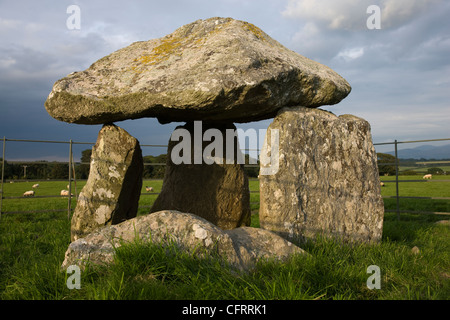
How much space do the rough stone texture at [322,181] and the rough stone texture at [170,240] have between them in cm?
99

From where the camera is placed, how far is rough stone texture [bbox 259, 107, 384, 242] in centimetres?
461

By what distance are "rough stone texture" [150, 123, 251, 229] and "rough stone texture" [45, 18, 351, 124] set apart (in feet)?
2.68

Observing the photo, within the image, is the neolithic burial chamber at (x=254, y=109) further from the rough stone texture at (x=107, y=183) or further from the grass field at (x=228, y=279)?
the grass field at (x=228, y=279)

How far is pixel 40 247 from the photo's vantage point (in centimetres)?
527

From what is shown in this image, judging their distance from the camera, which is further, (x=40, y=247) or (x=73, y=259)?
(x=40, y=247)

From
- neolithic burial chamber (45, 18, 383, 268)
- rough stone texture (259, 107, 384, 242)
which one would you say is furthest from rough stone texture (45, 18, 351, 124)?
rough stone texture (259, 107, 384, 242)

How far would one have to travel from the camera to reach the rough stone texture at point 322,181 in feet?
15.1

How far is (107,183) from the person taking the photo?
5.06m

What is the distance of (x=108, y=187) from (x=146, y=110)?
1236mm

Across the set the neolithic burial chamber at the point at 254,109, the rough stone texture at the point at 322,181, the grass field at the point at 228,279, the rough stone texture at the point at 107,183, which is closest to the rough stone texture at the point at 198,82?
the neolithic burial chamber at the point at 254,109

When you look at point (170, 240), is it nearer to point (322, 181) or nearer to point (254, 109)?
point (254, 109)
